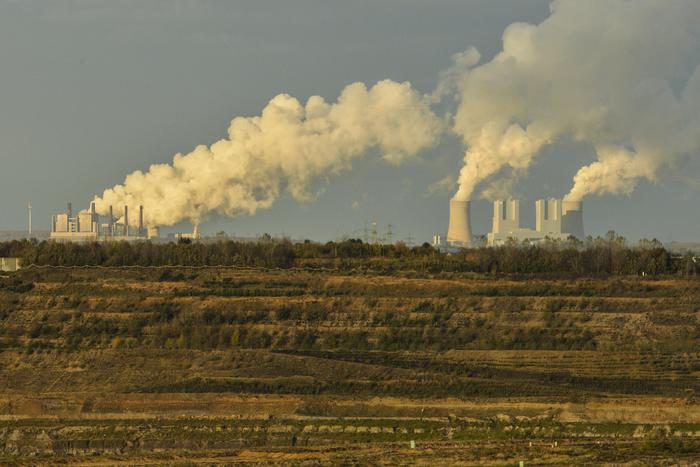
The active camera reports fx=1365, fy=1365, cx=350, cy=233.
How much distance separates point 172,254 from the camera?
107750mm

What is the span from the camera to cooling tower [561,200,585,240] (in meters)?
187

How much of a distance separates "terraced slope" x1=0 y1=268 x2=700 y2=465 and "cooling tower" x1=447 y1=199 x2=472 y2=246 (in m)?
79.6

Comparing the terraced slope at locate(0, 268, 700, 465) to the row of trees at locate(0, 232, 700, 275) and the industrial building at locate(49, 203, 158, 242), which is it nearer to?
the row of trees at locate(0, 232, 700, 275)

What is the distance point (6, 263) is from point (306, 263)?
78.5 ft

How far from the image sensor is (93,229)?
17338 cm

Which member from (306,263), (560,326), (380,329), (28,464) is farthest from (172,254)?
(28,464)

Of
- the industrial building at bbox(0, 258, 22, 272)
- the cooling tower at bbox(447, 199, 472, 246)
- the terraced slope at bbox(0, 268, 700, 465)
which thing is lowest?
the terraced slope at bbox(0, 268, 700, 465)

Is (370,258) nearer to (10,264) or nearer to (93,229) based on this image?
(10,264)

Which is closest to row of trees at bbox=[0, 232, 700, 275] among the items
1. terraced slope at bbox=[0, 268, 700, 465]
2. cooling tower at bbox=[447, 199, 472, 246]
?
terraced slope at bbox=[0, 268, 700, 465]

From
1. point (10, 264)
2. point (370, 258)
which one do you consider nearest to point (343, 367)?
point (370, 258)

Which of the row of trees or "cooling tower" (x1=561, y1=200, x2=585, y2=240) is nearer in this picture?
the row of trees

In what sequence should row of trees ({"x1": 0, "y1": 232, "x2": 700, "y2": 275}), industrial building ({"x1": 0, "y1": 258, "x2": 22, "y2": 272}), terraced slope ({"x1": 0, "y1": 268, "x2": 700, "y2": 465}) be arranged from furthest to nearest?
industrial building ({"x1": 0, "y1": 258, "x2": 22, "y2": 272}) < row of trees ({"x1": 0, "y1": 232, "x2": 700, "y2": 275}) < terraced slope ({"x1": 0, "y1": 268, "x2": 700, "y2": 465})

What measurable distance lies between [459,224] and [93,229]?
156ft

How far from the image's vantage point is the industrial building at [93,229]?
515 ft
